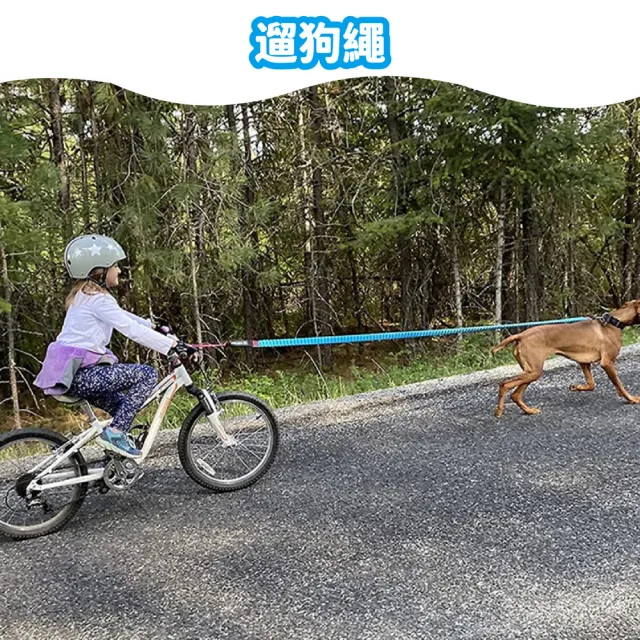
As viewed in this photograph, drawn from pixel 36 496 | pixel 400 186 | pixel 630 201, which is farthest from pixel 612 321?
pixel 630 201

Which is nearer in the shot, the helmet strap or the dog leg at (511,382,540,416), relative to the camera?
the helmet strap

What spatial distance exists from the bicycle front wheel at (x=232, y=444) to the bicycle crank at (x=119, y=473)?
0.27m

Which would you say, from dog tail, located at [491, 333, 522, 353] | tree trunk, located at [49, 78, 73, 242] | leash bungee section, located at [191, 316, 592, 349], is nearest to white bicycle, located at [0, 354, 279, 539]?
leash bungee section, located at [191, 316, 592, 349]

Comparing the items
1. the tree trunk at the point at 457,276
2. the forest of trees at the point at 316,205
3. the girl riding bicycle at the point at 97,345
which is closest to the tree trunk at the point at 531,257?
the forest of trees at the point at 316,205

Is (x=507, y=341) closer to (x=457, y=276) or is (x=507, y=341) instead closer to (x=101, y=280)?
(x=101, y=280)

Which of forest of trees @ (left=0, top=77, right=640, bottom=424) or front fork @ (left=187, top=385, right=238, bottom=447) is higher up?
forest of trees @ (left=0, top=77, right=640, bottom=424)

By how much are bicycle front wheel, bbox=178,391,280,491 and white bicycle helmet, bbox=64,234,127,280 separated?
902 mm

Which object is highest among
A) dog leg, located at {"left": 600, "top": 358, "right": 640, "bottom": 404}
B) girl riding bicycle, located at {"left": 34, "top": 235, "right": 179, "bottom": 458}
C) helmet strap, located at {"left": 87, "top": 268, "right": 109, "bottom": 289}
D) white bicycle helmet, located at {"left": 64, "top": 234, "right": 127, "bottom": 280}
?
white bicycle helmet, located at {"left": 64, "top": 234, "right": 127, "bottom": 280}

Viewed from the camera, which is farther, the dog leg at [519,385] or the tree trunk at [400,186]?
the tree trunk at [400,186]

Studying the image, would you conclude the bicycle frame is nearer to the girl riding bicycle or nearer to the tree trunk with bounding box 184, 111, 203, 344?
the girl riding bicycle

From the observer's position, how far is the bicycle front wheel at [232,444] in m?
3.44

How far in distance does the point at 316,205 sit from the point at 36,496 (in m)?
7.07

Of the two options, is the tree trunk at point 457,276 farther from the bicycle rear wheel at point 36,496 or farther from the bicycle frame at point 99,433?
the bicycle rear wheel at point 36,496

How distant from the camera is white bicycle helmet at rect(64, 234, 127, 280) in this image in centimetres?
309
